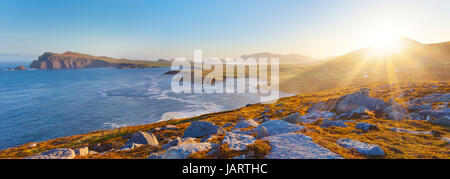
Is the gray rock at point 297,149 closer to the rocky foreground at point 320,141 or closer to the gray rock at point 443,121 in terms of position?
the rocky foreground at point 320,141

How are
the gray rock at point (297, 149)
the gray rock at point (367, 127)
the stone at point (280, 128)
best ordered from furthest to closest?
1. the gray rock at point (367, 127)
2. the stone at point (280, 128)
3. the gray rock at point (297, 149)

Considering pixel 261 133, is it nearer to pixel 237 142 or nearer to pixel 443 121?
pixel 237 142

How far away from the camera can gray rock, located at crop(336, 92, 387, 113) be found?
920 inches

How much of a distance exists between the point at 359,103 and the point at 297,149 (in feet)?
67.5

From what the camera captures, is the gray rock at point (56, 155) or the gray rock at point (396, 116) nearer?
the gray rock at point (56, 155)

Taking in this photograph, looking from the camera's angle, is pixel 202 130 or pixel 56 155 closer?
pixel 56 155

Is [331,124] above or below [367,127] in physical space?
below

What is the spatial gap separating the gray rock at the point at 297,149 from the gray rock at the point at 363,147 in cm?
210

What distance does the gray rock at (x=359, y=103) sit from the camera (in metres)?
23.4

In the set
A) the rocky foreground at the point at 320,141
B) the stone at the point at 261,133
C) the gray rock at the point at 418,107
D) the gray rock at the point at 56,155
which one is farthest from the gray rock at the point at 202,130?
the gray rock at the point at 418,107

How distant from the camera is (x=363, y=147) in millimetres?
10680

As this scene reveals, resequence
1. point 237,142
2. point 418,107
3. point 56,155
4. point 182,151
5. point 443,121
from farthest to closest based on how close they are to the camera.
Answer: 1. point 418,107
2. point 443,121
3. point 237,142
4. point 56,155
5. point 182,151

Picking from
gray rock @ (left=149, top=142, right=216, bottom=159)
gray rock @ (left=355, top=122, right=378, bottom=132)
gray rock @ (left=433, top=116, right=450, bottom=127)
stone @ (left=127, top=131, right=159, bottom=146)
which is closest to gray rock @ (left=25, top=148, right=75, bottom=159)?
stone @ (left=127, top=131, right=159, bottom=146)

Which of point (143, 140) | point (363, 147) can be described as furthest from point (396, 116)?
point (143, 140)
